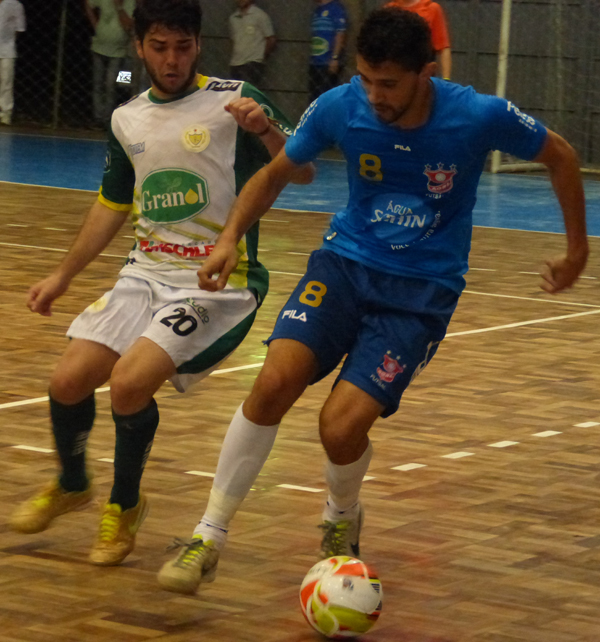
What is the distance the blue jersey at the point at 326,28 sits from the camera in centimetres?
1555

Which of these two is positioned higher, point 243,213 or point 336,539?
point 243,213

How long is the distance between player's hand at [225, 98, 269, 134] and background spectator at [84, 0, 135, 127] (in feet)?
42.0

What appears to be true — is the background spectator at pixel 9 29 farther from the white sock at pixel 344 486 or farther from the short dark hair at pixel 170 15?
the white sock at pixel 344 486

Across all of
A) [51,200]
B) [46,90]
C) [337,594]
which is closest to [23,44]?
[46,90]

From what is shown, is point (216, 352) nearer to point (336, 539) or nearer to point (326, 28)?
point (336, 539)

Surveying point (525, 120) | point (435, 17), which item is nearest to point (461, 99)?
point (525, 120)

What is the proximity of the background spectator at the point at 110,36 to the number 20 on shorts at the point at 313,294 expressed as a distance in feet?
43.0

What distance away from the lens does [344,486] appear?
3.42 m

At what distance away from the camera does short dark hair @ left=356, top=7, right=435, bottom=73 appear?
10.4 ft

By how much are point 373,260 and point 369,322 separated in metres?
0.17

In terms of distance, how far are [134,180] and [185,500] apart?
101cm

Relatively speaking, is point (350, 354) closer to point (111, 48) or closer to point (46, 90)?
point (111, 48)

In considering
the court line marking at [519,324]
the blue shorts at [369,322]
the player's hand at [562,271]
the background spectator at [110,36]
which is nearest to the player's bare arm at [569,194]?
the player's hand at [562,271]

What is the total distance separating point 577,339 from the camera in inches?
276
